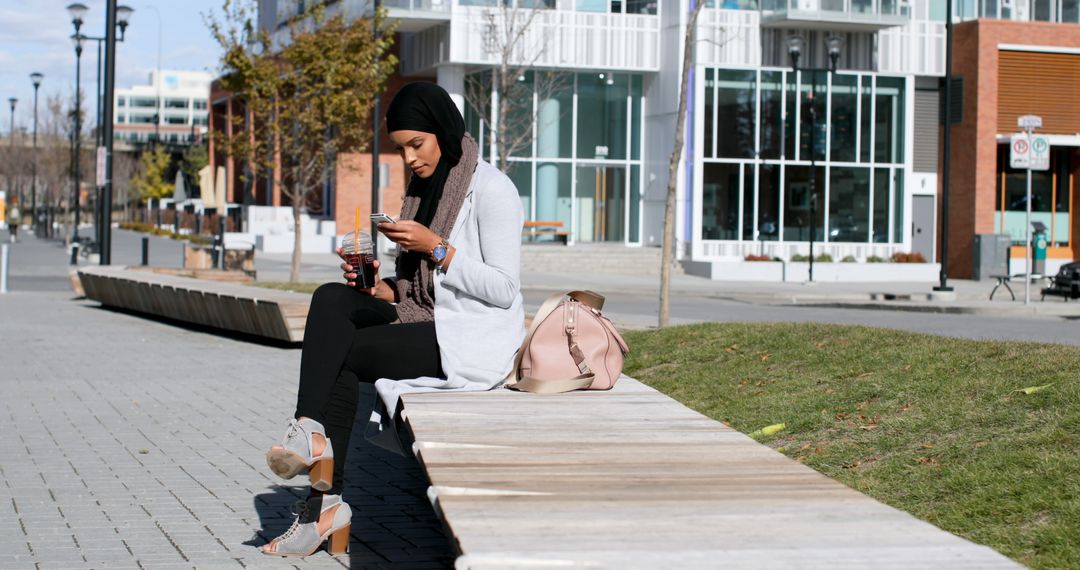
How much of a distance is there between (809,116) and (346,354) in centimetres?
3806

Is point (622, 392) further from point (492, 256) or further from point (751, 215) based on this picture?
point (751, 215)

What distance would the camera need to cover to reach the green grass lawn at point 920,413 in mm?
5520

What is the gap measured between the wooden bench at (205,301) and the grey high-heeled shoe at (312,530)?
6.43 m

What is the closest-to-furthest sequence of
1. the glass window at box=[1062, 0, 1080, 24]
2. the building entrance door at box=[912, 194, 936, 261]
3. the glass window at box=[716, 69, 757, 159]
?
1. the glass window at box=[716, 69, 757, 159]
2. the glass window at box=[1062, 0, 1080, 24]
3. the building entrance door at box=[912, 194, 936, 261]

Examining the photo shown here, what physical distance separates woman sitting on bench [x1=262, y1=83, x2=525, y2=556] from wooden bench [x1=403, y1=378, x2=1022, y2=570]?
41 centimetres

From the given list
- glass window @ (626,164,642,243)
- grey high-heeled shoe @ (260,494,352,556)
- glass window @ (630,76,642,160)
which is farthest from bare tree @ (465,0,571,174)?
grey high-heeled shoe @ (260,494,352,556)

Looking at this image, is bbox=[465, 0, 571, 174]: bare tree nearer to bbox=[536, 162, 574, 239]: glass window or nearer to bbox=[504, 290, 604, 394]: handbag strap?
bbox=[536, 162, 574, 239]: glass window

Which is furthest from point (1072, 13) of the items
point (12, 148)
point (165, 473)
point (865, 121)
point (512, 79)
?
point (12, 148)

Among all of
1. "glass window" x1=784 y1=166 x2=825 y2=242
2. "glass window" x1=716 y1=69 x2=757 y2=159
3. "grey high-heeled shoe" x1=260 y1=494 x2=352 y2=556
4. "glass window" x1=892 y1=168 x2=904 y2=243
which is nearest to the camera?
"grey high-heeled shoe" x1=260 y1=494 x2=352 y2=556

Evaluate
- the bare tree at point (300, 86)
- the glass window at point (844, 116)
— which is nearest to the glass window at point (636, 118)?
the glass window at point (844, 116)

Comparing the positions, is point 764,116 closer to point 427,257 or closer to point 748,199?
point 748,199

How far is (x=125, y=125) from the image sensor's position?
575 feet

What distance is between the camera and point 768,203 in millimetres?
41906

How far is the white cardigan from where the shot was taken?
5.84 meters
